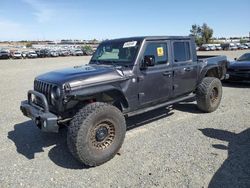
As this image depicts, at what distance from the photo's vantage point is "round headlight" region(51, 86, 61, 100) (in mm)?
4266

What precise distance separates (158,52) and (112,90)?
59.3 inches

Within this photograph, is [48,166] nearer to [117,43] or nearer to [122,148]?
[122,148]

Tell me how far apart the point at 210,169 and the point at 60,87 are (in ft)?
8.63

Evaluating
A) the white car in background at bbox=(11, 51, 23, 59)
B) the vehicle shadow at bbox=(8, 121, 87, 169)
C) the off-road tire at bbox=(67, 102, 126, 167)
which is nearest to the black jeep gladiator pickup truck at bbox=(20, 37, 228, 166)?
the off-road tire at bbox=(67, 102, 126, 167)

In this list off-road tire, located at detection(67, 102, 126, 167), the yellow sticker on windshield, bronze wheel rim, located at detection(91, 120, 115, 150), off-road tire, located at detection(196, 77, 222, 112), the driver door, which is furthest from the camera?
off-road tire, located at detection(196, 77, 222, 112)

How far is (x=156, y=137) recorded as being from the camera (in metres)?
5.37

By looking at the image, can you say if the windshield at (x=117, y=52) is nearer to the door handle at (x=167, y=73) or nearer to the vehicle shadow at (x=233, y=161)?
the door handle at (x=167, y=73)

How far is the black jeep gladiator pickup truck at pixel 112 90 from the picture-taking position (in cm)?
419

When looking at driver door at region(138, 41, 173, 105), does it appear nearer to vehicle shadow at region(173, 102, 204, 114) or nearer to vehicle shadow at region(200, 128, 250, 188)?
vehicle shadow at region(200, 128, 250, 188)

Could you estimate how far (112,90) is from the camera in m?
4.73

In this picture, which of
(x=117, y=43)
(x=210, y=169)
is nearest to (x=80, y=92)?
(x=117, y=43)

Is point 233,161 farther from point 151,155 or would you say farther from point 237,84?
point 237,84

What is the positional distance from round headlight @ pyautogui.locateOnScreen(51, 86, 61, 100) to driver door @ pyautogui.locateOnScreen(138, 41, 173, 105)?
160 cm

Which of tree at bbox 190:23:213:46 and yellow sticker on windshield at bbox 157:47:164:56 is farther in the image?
tree at bbox 190:23:213:46
